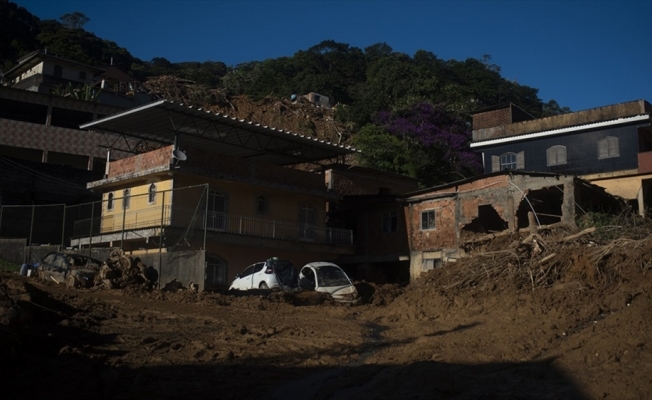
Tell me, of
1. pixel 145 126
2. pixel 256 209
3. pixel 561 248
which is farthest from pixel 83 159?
pixel 561 248

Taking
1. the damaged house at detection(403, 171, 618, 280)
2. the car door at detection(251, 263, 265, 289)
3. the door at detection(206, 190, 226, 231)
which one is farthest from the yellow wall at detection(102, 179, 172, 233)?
the damaged house at detection(403, 171, 618, 280)

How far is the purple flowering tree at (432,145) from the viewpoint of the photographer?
4428 centimetres

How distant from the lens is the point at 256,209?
3191 centimetres

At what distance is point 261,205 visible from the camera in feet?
106

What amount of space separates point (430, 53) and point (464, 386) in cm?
8105

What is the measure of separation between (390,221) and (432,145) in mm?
12364

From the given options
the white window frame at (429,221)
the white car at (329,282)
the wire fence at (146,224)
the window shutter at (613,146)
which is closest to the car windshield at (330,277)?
the white car at (329,282)

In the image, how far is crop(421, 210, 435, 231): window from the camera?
3231 centimetres

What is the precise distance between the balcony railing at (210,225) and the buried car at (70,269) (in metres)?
2.88

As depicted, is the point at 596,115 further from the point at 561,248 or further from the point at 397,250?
the point at 561,248

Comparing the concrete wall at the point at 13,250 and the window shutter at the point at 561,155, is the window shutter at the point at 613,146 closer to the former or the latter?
the window shutter at the point at 561,155

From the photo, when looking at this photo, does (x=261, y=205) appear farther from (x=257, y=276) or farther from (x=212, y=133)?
(x=257, y=276)

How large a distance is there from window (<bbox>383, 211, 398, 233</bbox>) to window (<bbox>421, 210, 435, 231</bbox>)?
1.71 m

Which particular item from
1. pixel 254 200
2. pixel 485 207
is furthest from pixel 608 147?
pixel 254 200
